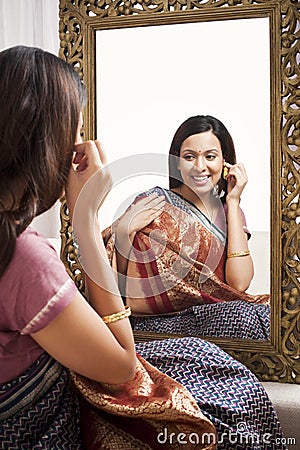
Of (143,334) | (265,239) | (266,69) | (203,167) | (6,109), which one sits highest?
(266,69)

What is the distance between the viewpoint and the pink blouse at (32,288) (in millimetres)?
962

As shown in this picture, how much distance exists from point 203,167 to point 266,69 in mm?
275

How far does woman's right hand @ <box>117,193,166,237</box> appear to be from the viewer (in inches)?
66.1

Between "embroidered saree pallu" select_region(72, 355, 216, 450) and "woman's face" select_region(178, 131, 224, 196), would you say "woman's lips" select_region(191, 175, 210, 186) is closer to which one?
"woman's face" select_region(178, 131, 224, 196)

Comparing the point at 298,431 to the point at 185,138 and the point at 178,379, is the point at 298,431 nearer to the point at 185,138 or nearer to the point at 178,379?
the point at 178,379

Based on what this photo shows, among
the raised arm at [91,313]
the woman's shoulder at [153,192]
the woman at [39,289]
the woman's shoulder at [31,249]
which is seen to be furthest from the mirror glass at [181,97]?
the woman's shoulder at [31,249]

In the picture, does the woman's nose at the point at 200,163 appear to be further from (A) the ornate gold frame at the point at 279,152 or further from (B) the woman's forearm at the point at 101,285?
(B) the woman's forearm at the point at 101,285

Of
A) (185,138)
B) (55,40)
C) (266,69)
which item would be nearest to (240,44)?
(266,69)

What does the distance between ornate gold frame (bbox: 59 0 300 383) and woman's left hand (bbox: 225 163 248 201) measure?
0.07 m

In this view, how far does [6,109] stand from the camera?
1.00 m

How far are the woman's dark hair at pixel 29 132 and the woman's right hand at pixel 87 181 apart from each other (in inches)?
3.9

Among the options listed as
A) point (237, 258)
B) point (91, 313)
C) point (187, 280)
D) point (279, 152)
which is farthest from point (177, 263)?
point (91, 313)

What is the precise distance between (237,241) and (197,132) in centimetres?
28

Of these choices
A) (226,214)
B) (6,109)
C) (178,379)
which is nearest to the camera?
(6,109)
